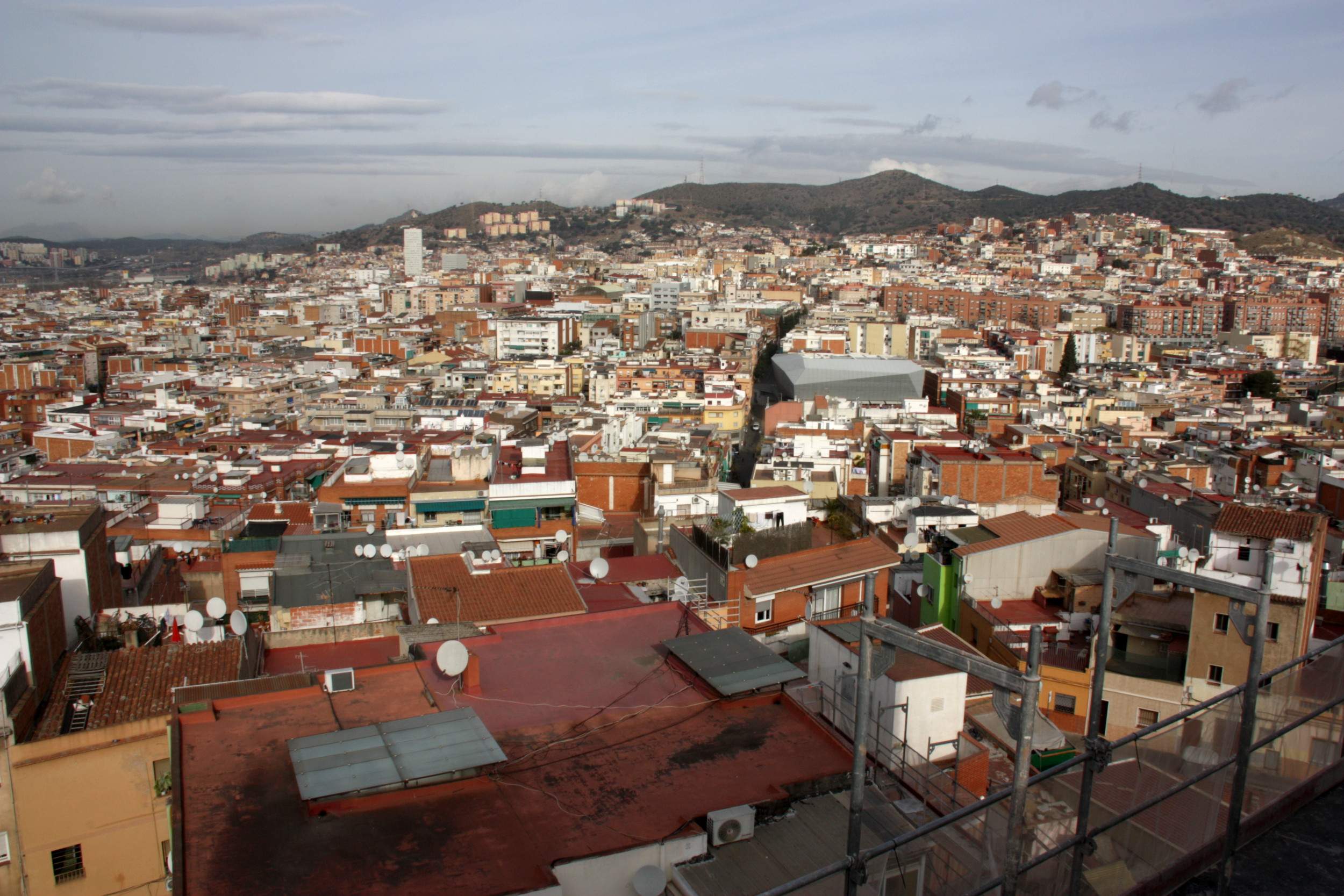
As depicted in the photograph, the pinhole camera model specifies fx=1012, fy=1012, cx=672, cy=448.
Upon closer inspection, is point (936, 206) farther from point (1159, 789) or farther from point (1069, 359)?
point (1159, 789)

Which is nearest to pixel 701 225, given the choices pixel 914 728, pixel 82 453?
pixel 82 453

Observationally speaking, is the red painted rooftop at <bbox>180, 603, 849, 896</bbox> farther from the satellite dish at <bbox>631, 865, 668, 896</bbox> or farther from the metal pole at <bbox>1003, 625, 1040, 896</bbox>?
the metal pole at <bbox>1003, 625, 1040, 896</bbox>

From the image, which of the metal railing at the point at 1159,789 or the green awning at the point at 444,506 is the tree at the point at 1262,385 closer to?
the green awning at the point at 444,506

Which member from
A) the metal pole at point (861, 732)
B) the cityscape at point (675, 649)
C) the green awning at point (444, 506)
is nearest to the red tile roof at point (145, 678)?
the cityscape at point (675, 649)

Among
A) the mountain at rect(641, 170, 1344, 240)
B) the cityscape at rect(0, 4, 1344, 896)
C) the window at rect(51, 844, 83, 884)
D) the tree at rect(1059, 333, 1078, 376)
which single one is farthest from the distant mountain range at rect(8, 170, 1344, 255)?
the window at rect(51, 844, 83, 884)

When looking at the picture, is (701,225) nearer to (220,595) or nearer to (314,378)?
(314,378)

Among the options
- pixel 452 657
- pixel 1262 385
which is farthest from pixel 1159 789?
pixel 1262 385
